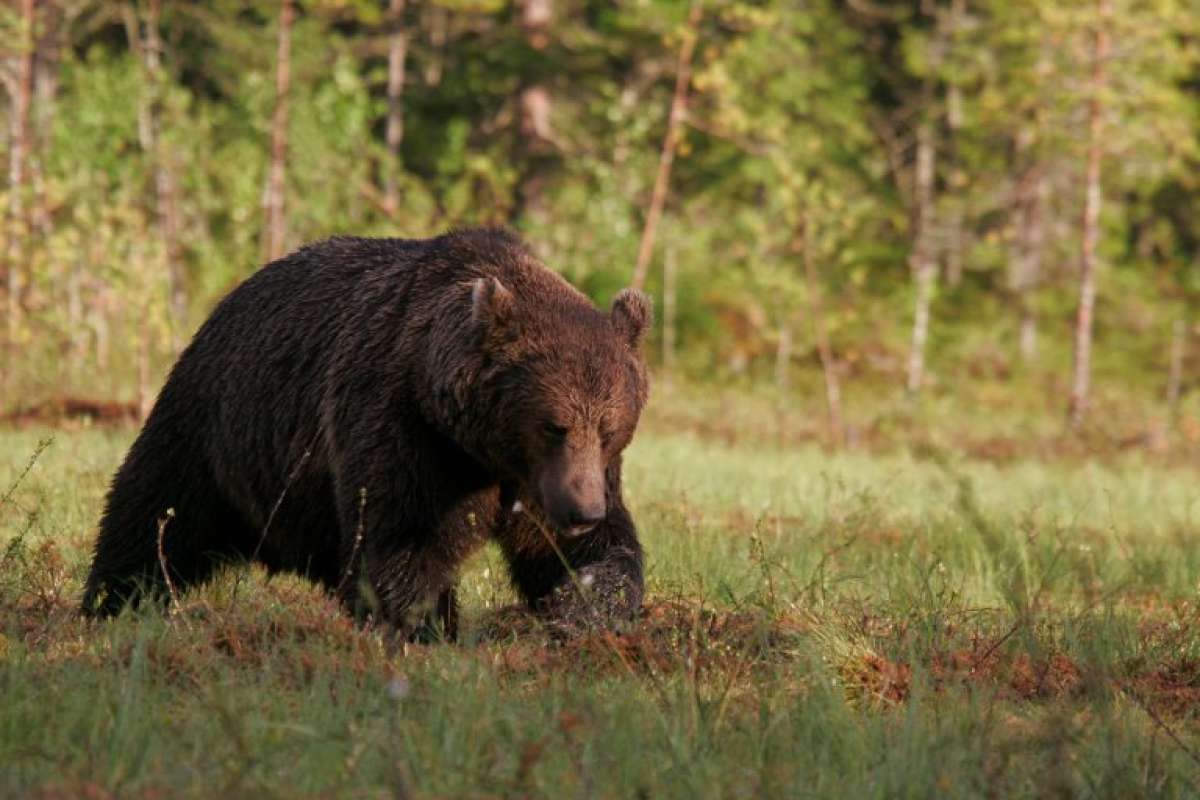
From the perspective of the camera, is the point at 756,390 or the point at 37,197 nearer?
the point at 37,197

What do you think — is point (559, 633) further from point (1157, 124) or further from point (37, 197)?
point (1157, 124)

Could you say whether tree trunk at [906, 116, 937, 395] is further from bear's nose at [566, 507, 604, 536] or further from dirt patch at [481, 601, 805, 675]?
bear's nose at [566, 507, 604, 536]

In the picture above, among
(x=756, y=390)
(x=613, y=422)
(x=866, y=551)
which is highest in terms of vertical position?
(x=613, y=422)

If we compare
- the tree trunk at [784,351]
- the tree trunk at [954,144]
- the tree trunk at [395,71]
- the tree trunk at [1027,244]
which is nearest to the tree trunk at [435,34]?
→ the tree trunk at [395,71]

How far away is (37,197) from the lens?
1677 cm

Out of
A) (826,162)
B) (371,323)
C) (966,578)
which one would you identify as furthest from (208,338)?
(826,162)

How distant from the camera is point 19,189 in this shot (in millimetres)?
13547

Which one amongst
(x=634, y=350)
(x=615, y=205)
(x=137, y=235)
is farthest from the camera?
(x=615, y=205)

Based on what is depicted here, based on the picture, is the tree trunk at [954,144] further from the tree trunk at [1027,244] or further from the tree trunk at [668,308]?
the tree trunk at [668,308]

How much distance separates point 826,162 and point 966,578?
1017 inches

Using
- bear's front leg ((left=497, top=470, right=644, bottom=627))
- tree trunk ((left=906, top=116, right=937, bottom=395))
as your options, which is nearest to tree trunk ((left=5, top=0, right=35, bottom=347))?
bear's front leg ((left=497, top=470, right=644, bottom=627))

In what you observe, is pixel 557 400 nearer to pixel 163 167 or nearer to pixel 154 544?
pixel 154 544

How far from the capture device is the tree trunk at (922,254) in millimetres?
28656

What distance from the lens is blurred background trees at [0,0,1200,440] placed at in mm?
20062
